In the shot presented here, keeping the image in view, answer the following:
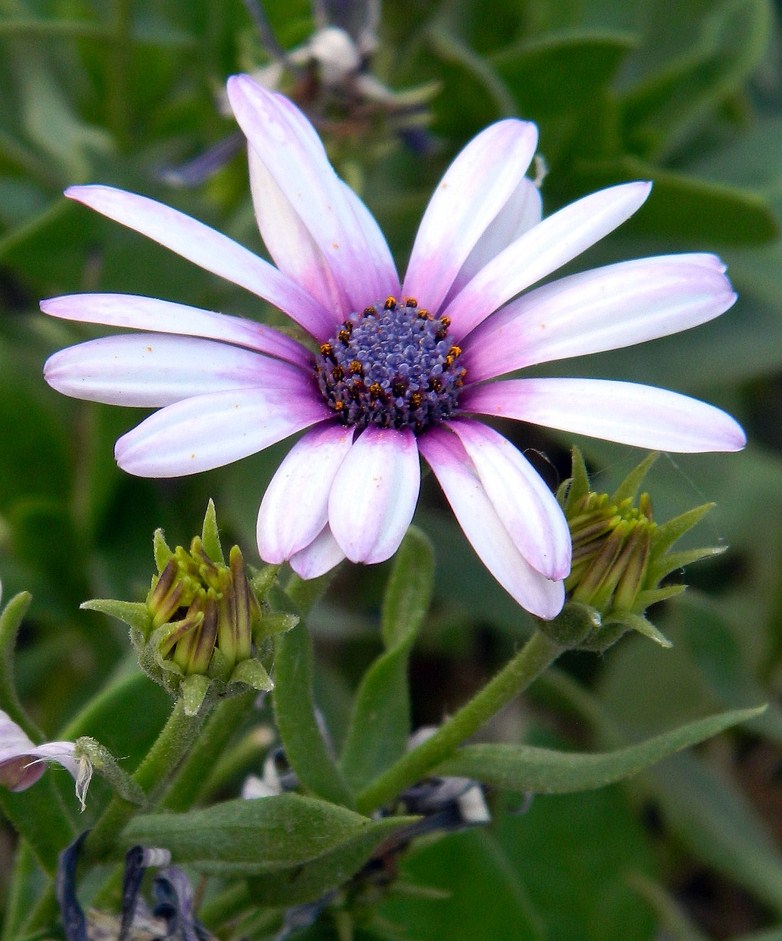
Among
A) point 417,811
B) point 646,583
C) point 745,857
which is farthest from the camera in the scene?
point 745,857

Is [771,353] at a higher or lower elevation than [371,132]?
lower

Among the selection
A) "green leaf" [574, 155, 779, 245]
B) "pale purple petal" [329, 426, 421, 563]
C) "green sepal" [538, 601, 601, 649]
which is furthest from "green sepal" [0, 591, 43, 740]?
"green leaf" [574, 155, 779, 245]

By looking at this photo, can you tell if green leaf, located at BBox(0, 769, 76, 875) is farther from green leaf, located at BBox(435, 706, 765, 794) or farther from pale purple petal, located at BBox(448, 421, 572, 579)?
pale purple petal, located at BBox(448, 421, 572, 579)

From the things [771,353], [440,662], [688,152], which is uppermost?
[688,152]

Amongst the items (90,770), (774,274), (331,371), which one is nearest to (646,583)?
(331,371)

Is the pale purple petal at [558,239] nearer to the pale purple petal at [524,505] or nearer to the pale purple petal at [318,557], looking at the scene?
the pale purple petal at [524,505]

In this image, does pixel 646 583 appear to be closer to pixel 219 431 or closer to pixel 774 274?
pixel 219 431
